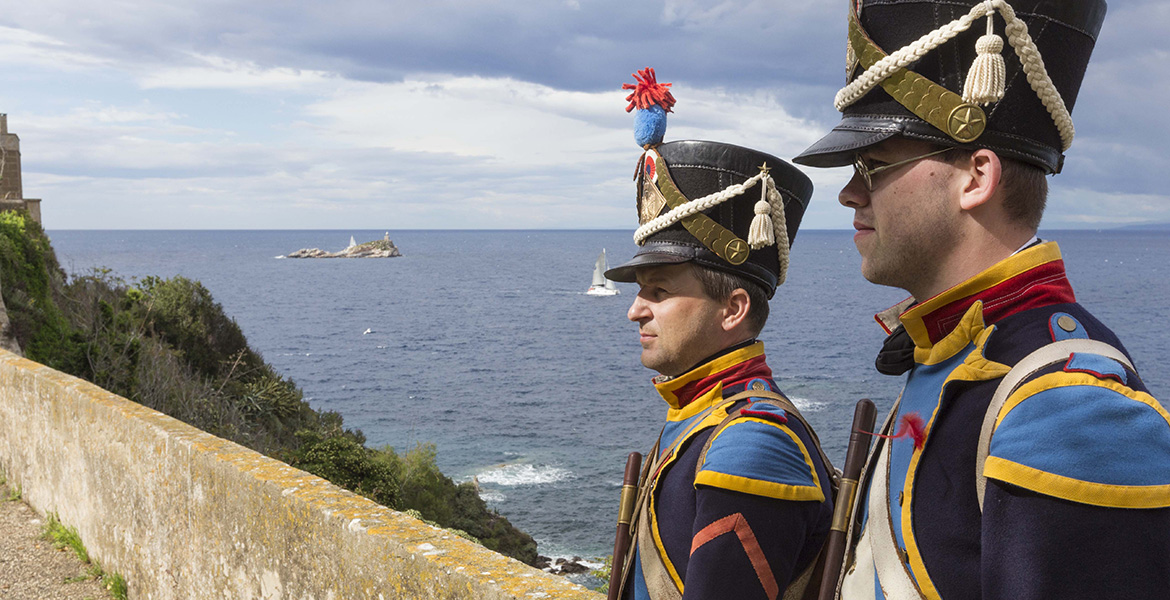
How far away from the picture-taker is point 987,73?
144 cm

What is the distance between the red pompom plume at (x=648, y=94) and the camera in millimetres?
2629

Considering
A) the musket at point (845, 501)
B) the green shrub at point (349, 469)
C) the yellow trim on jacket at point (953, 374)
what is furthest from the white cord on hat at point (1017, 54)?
the green shrub at point (349, 469)

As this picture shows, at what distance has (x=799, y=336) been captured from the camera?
57.2m

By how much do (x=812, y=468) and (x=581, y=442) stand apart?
3327cm

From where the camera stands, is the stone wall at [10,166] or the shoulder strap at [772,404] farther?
the stone wall at [10,166]

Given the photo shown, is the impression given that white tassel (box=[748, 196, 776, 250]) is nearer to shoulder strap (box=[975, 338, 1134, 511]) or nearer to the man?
the man

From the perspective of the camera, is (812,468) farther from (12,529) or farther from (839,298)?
(839,298)

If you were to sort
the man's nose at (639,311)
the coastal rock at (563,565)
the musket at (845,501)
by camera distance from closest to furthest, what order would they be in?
the musket at (845,501) → the man's nose at (639,311) → the coastal rock at (563,565)

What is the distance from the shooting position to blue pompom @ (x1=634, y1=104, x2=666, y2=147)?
2.64m

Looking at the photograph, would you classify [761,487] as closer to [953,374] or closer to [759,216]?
[953,374]

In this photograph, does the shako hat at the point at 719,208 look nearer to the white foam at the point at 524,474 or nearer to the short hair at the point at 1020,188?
the short hair at the point at 1020,188

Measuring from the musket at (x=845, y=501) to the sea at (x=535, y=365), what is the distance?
22703 mm

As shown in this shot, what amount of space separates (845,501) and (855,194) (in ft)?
1.89

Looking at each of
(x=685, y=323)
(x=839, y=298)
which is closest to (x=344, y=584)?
(x=685, y=323)
